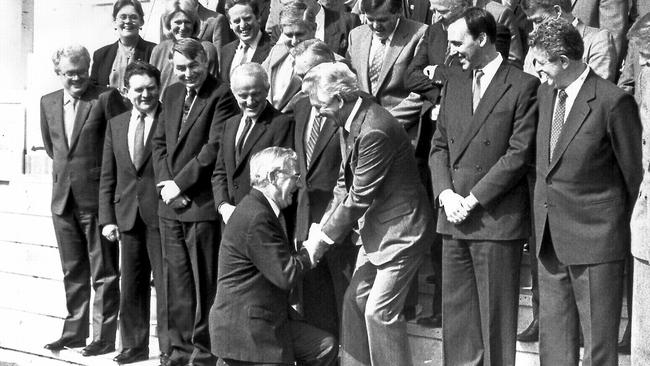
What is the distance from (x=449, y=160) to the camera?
23.9 ft

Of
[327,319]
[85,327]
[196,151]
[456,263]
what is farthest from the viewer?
[85,327]

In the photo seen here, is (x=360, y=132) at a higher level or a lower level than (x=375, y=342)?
higher

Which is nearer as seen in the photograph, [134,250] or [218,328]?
[218,328]

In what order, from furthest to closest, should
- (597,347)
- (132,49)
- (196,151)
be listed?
1. (132,49)
2. (196,151)
3. (597,347)

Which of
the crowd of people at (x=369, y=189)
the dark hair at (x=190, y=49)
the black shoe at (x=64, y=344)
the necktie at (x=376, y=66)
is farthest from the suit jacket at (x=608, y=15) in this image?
the black shoe at (x=64, y=344)

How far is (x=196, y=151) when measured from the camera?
332 inches

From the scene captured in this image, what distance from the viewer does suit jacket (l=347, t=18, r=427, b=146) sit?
26.4 feet

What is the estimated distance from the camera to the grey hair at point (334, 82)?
712cm

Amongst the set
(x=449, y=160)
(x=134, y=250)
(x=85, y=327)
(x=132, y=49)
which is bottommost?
(x=85, y=327)

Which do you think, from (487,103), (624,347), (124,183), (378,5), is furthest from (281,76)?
(624,347)

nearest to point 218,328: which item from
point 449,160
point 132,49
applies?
point 449,160

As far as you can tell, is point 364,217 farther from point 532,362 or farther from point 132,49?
point 132,49

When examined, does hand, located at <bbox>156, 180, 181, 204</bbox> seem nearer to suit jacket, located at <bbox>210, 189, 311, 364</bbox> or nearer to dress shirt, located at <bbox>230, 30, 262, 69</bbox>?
dress shirt, located at <bbox>230, 30, 262, 69</bbox>

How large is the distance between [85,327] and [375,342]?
288cm
